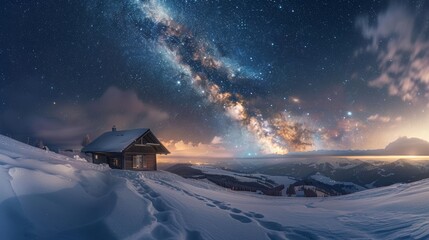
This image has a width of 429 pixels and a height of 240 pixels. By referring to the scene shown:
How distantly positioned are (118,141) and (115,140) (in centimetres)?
91

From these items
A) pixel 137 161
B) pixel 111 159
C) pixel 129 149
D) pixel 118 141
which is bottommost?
pixel 137 161

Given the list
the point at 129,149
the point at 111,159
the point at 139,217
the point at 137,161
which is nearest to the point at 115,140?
the point at 111,159

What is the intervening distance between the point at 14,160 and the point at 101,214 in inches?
127

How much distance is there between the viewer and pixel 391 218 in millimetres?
5293

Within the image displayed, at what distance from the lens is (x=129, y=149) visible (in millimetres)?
26250

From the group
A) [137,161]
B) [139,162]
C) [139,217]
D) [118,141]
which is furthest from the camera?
[139,162]

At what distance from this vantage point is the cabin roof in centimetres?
2538

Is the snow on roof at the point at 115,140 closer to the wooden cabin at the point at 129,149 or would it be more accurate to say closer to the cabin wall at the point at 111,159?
the wooden cabin at the point at 129,149

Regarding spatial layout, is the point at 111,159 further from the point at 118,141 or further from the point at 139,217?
the point at 139,217

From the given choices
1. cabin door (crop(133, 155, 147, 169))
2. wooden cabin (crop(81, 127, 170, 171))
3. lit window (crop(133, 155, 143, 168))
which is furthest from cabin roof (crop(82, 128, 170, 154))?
lit window (crop(133, 155, 143, 168))

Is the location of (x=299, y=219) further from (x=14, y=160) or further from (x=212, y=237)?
(x=14, y=160)

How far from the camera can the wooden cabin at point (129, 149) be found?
84.7ft

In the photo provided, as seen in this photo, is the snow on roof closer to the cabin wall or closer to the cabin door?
the cabin wall

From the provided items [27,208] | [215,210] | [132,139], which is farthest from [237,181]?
[27,208]
